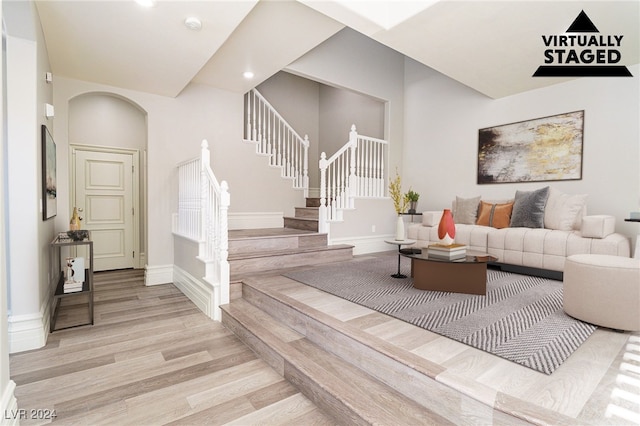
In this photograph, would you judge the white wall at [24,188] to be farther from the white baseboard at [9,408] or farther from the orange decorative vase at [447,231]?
the orange decorative vase at [447,231]

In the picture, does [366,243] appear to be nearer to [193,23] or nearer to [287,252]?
[287,252]

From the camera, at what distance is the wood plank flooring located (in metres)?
1.66

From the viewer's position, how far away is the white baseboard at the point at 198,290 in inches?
119

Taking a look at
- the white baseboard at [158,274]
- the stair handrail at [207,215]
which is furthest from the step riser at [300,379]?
the white baseboard at [158,274]

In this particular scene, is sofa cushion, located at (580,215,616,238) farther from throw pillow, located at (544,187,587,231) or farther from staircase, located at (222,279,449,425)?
staircase, located at (222,279,449,425)

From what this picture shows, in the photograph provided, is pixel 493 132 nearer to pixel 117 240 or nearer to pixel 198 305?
pixel 198 305

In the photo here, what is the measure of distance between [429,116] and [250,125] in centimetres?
321

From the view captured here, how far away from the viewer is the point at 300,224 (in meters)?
4.93

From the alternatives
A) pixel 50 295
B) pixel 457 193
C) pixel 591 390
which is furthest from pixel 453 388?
pixel 457 193

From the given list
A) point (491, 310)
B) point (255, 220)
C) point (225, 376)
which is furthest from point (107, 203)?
point (491, 310)

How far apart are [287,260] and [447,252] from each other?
6.06 feet

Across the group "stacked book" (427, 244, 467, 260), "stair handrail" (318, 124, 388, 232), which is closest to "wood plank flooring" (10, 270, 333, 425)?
"stacked book" (427, 244, 467, 260)

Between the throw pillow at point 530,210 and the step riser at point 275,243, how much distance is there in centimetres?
253

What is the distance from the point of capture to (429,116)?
573cm
